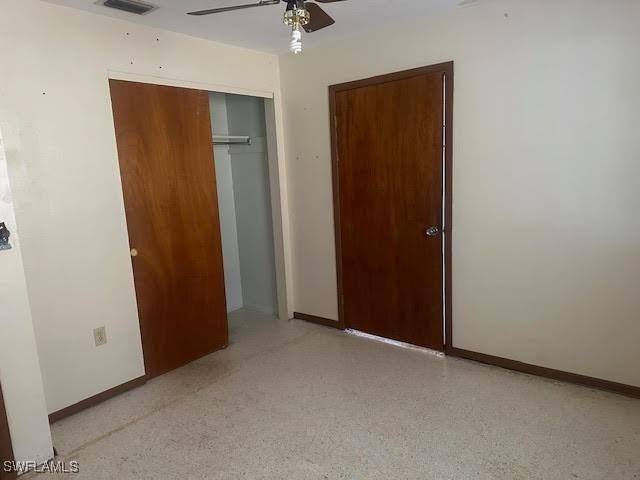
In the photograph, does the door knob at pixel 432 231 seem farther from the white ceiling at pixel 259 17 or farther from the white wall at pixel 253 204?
the white wall at pixel 253 204

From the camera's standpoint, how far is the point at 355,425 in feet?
7.95

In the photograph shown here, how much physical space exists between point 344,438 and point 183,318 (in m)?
1.55

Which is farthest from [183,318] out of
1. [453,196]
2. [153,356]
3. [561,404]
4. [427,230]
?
A: [561,404]

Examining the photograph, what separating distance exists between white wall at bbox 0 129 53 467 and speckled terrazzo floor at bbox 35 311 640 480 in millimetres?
235

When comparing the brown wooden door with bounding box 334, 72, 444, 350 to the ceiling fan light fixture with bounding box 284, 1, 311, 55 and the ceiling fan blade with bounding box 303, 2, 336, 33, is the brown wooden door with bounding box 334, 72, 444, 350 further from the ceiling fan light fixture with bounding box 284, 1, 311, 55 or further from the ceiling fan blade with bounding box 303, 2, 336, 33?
the ceiling fan light fixture with bounding box 284, 1, 311, 55

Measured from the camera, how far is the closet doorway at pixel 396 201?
3064 millimetres

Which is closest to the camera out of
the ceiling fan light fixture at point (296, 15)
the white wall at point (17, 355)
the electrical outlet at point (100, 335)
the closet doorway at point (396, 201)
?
the ceiling fan light fixture at point (296, 15)

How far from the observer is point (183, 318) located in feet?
10.7

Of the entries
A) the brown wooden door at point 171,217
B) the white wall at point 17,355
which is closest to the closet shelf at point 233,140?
the brown wooden door at point 171,217

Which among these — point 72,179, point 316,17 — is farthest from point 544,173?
point 72,179

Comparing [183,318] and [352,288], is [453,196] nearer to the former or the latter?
[352,288]

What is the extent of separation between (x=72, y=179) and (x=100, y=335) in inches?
38.3

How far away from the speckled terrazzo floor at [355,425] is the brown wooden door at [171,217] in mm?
312

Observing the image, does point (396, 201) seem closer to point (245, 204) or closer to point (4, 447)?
point (245, 204)
